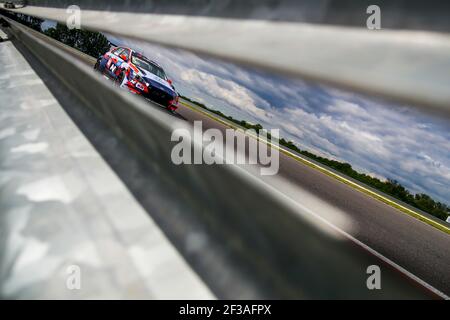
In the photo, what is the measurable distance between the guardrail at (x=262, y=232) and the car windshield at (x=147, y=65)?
7.42 meters

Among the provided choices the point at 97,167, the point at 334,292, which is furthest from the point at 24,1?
the point at 334,292

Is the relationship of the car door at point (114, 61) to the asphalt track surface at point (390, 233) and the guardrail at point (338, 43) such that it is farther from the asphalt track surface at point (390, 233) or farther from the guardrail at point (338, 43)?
the guardrail at point (338, 43)

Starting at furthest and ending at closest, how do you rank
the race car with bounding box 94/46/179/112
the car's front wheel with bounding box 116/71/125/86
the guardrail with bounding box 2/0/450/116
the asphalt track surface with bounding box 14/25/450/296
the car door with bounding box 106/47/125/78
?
the car door with bounding box 106/47/125/78 < the car's front wheel with bounding box 116/71/125/86 < the race car with bounding box 94/46/179/112 < the asphalt track surface with bounding box 14/25/450/296 < the guardrail with bounding box 2/0/450/116

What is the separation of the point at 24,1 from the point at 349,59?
1245cm

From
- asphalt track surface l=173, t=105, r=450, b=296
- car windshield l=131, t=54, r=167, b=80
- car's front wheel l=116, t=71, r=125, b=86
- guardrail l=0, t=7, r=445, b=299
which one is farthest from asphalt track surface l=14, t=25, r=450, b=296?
guardrail l=0, t=7, r=445, b=299

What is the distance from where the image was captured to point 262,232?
774 millimetres

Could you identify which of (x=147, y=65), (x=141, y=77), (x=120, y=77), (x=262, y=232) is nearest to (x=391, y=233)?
(x=141, y=77)

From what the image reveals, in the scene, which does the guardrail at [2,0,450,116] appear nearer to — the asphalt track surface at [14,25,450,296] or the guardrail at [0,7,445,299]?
the guardrail at [0,7,445,299]

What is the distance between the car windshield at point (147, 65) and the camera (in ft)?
26.6

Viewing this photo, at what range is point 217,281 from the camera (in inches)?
32.2

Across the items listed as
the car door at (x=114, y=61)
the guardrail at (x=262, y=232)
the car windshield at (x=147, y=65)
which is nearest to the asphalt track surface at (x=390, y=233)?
the car door at (x=114, y=61)

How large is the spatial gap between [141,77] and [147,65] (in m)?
0.69

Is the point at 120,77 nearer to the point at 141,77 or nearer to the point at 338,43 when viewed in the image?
the point at 141,77

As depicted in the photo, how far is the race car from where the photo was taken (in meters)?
7.77
